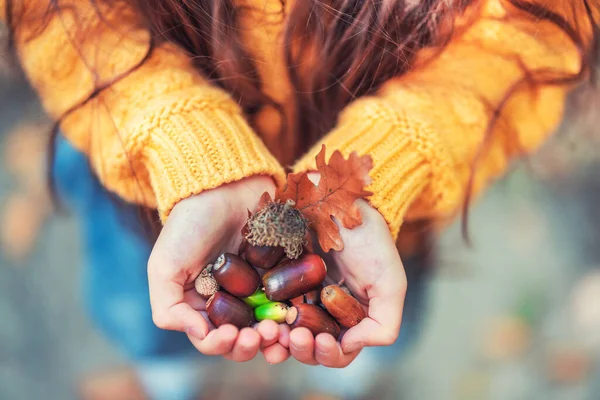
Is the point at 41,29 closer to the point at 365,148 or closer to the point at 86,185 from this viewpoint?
the point at 86,185

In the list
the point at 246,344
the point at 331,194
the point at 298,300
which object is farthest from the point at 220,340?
the point at 331,194

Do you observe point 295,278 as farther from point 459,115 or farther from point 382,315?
point 459,115

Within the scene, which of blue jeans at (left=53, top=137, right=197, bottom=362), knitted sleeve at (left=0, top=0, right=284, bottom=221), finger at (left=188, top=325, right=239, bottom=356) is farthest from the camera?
blue jeans at (left=53, top=137, right=197, bottom=362)

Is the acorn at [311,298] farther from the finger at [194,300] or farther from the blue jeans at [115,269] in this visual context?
the blue jeans at [115,269]

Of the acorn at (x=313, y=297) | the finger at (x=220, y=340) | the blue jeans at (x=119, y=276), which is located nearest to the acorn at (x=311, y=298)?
the acorn at (x=313, y=297)

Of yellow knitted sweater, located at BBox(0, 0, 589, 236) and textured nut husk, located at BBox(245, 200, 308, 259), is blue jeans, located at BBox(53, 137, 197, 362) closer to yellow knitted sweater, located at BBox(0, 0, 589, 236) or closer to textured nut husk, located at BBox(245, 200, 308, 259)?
yellow knitted sweater, located at BBox(0, 0, 589, 236)

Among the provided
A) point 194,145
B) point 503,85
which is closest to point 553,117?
point 503,85

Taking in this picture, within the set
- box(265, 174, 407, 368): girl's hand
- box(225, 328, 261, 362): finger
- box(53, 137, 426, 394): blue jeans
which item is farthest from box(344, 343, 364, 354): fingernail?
box(53, 137, 426, 394): blue jeans
